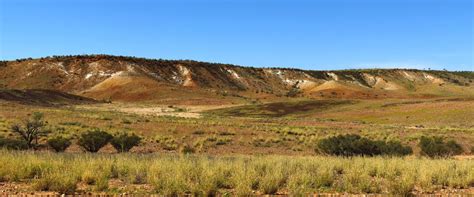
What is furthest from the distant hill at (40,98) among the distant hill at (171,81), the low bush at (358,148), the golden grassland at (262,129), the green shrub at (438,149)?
the green shrub at (438,149)

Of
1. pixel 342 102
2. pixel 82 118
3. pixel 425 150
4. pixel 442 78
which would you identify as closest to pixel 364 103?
pixel 342 102

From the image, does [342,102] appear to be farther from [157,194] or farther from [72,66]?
[157,194]

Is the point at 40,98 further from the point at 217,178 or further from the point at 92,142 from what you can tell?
the point at 217,178

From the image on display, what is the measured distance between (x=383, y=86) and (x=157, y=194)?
149 meters

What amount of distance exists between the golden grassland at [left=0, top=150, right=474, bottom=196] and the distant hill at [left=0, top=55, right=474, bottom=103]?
79.2m

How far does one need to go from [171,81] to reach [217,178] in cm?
10849

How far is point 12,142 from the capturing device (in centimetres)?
2527

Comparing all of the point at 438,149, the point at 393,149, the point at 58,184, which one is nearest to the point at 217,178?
the point at 58,184

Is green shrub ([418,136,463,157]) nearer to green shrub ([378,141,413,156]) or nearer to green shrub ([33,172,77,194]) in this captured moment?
green shrub ([378,141,413,156])

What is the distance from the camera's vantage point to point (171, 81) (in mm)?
119250

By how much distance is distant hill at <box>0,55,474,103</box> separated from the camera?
106 meters

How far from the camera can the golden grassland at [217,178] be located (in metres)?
10.9

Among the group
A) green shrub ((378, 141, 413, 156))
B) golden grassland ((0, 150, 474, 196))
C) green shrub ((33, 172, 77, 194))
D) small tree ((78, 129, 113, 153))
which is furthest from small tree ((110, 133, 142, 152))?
green shrub ((33, 172, 77, 194))

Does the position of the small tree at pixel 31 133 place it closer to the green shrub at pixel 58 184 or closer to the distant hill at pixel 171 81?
the green shrub at pixel 58 184
